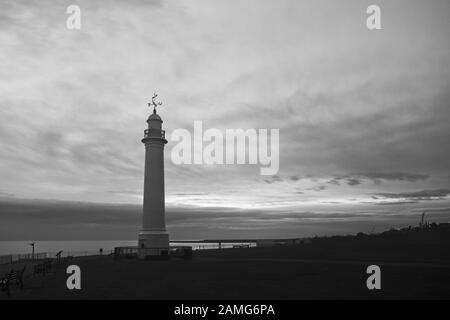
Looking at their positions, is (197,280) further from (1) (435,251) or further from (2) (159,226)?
(1) (435,251)

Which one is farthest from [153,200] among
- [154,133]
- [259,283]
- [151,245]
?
[259,283]

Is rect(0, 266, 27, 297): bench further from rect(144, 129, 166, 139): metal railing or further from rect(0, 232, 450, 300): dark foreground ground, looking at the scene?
rect(144, 129, 166, 139): metal railing

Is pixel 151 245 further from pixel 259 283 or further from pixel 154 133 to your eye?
pixel 259 283

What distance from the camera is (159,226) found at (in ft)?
113

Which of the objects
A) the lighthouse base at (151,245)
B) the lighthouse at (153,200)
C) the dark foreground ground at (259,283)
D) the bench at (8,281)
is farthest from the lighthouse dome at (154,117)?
the bench at (8,281)

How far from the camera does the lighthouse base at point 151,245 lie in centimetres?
3378

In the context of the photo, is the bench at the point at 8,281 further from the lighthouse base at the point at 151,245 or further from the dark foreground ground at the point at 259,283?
→ the lighthouse base at the point at 151,245

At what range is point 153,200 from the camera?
34.5 meters

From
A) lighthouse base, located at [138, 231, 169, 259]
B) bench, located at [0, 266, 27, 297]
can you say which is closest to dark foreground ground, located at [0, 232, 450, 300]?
bench, located at [0, 266, 27, 297]

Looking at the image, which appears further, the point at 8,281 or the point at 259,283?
the point at 259,283

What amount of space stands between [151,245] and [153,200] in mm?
3793

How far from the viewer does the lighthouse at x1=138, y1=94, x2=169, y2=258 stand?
3397 cm

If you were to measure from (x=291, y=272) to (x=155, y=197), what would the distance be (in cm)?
1580
